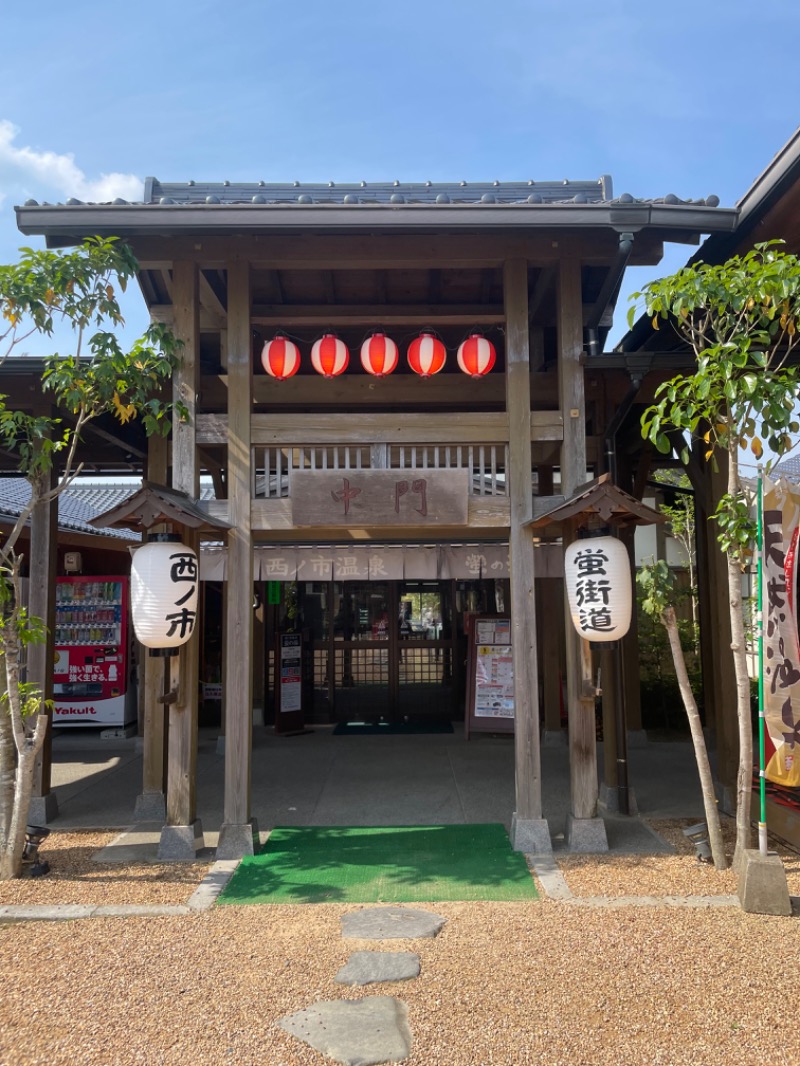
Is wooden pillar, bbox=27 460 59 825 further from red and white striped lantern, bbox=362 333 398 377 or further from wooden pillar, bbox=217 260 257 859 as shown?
red and white striped lantern, bbox=362 333 398 377

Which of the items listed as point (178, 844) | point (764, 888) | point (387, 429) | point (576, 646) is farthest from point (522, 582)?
point (178, 844)

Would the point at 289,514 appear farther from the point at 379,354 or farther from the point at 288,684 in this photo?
the point at 288,684

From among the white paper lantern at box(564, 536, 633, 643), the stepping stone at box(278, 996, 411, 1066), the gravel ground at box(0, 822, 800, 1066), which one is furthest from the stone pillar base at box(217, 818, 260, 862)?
the white paper lantern at box(564, 536, 633, 643)

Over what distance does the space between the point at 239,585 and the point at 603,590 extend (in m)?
3.29

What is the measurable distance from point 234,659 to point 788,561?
203 inches

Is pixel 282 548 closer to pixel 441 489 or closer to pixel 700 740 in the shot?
pixel 441 489

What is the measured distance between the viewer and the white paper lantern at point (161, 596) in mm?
6215

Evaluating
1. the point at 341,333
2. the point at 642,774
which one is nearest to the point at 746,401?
the point at 341,333

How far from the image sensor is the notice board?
1146cm

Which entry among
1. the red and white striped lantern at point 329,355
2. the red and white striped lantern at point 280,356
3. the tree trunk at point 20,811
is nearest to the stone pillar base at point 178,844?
the tree trunk at point 20,811

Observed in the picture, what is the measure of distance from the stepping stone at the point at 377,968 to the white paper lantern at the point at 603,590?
2867 mm

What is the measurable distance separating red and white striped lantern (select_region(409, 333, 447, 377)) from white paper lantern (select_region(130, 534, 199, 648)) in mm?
2743

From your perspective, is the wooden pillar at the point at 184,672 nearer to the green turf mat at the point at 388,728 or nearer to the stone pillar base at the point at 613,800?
the stone pillar base at the point at 613,800

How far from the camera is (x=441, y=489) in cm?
680
